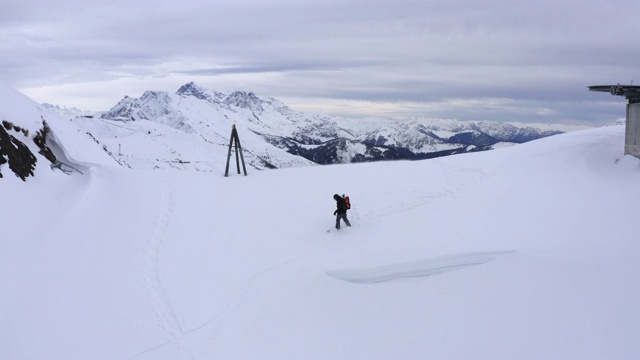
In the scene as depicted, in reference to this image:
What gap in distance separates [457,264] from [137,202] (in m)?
14.0

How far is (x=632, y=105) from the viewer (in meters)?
20.3

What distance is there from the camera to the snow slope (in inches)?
420

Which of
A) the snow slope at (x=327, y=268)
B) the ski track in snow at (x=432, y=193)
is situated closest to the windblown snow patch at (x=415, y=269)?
the snow slope at (x=327, y=268)

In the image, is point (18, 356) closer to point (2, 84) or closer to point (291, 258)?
point (291, 258)

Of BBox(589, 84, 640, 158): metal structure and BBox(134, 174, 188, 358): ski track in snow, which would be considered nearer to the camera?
BBox(134, 174, 188, 358): ski track in snow

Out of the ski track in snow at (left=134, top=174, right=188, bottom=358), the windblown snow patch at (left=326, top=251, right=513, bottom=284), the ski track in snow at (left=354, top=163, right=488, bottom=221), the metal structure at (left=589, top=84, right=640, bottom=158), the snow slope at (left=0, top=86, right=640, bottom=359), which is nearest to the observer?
the snow slope at (left=0, top=86, right=640, bottom=359)

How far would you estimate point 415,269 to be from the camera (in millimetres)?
13953

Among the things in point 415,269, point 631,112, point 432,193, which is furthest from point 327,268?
point 631,112

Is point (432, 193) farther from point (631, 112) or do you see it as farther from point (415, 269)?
point (415, 269)

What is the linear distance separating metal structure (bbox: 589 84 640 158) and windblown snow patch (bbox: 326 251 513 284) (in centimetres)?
1040

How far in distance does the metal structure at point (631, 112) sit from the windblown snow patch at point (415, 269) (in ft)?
34.1

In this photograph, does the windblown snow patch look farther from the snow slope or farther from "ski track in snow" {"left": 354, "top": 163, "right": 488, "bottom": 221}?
"ski track in snow" {"left": 354, "top": 163, "right": 488, "bottom": 221}

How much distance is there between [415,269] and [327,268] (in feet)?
9.41

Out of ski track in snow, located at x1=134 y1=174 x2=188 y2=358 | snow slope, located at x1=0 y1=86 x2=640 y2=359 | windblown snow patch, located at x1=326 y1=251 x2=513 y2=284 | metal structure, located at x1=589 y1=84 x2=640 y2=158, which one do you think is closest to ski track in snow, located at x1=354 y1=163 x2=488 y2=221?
snow slope, located at x1=0 y1=86 x2=640 y2=359
